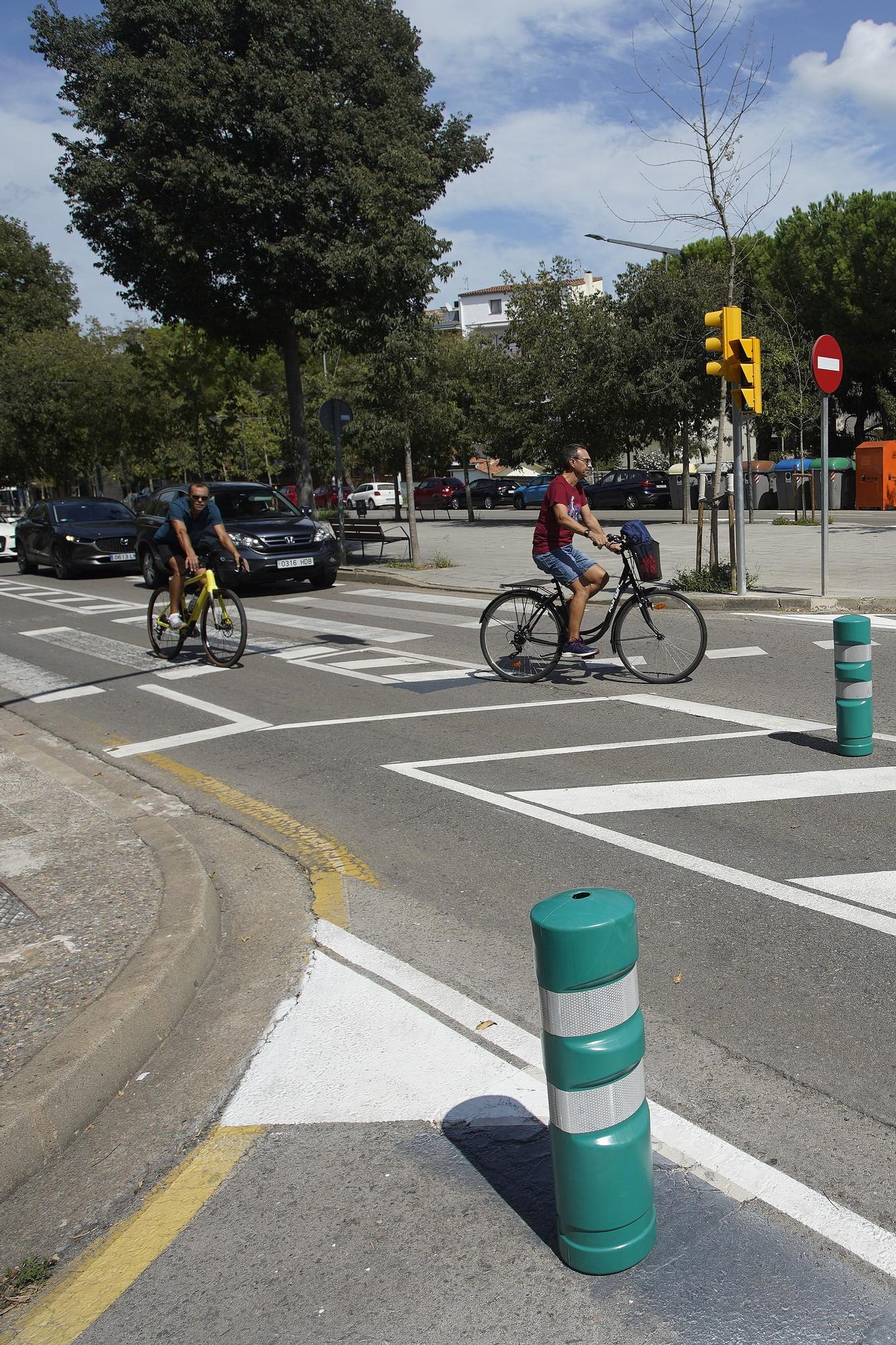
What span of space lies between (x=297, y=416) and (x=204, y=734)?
51.7ft

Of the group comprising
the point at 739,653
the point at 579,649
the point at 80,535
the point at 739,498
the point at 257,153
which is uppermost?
the point at 257,153

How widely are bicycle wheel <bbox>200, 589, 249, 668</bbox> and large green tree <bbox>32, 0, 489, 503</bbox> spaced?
10.8 metres

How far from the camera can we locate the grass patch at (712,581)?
1423 centimetres

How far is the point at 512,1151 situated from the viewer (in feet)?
9.82

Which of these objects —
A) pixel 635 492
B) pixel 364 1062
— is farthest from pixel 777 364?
pixel 364 1062

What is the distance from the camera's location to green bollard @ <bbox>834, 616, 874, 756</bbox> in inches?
251

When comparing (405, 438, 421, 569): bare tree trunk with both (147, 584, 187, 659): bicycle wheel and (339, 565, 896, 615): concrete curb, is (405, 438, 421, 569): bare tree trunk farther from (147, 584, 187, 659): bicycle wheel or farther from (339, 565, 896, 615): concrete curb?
(147, 584, 187, 659): bicycle wheel

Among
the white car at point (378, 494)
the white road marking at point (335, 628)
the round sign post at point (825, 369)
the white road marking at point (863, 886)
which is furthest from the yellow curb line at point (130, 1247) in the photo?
the white car at point (378, 494)

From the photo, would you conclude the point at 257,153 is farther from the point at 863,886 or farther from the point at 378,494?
the point at 378,494

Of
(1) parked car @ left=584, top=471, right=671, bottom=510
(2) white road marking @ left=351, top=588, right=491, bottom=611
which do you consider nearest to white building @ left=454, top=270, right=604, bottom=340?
(1) parked car @ left=584, top=471, right=671, bottom=510

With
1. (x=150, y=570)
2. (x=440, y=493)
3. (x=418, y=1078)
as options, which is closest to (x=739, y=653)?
(x=418, y=1078)

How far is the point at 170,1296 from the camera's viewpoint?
256 cm

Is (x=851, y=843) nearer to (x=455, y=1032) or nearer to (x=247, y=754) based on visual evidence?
(x=455, y=1032)

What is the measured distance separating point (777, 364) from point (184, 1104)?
32.6m
